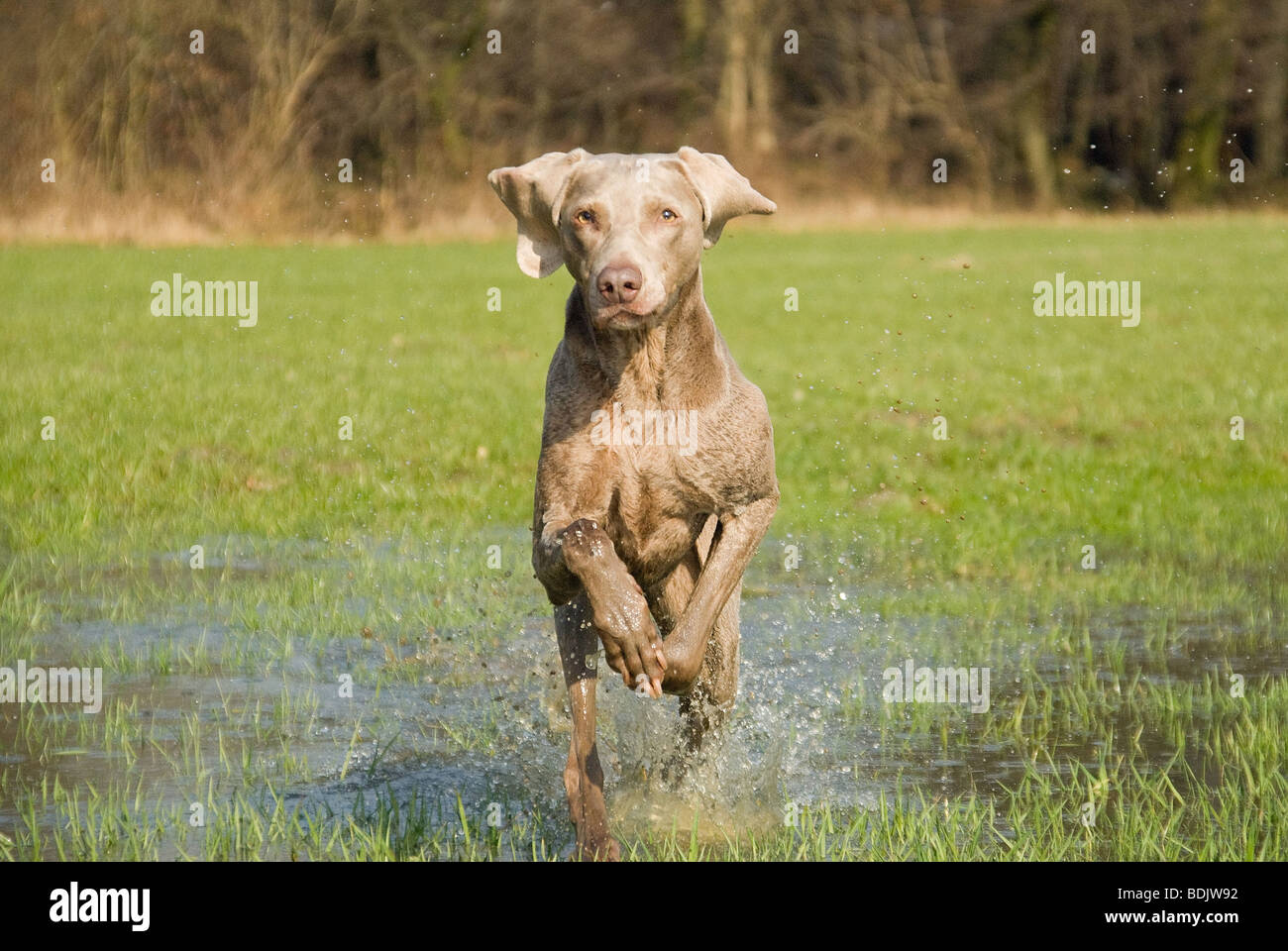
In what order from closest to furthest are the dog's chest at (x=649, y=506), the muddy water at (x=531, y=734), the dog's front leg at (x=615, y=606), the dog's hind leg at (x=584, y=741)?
1. the dog's front leg at (x=615, y=606)
2. the dog's hind leg at (x=584, y=741)
3. the dog's chest at (x=649, y=506)
4. the muddy water at (x=531, y=734)

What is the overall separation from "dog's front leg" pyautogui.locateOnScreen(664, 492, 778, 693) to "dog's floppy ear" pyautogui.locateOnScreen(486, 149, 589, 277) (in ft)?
3.04

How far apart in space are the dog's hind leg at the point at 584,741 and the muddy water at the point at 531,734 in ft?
0.59

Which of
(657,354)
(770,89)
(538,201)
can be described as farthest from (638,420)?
(770,89)

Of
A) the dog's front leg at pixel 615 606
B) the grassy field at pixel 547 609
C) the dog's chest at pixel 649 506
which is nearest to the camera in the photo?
the dog's front leg at pixel 615 606

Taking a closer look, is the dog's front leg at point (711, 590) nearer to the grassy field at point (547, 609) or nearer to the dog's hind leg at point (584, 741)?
the dog's hind leg at point (584, 741)

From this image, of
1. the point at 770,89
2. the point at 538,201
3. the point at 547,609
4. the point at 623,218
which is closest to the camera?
the point at 623,218

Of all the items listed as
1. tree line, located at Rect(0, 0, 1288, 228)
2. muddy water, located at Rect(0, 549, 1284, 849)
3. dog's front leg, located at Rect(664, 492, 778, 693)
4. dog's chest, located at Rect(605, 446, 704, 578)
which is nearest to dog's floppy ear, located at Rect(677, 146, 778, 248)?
dog's chest, located at Rect(605, 446, 704, 578)

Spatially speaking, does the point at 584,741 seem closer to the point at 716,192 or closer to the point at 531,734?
the point at 531,734

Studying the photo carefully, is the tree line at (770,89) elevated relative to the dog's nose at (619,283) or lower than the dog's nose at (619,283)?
elevated

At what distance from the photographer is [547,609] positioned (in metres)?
7.61

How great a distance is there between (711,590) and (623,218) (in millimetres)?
1075

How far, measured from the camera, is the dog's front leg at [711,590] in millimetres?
4574

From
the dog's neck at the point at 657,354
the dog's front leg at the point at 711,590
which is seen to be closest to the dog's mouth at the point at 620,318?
the dog's neck at the point at 657,354

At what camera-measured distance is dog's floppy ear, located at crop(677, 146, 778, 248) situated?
4855 millimetres
